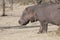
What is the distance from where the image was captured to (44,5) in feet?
36.1

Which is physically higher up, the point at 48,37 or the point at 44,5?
the point at 44,5

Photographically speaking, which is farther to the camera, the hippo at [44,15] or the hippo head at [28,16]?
the hippo head at [28,16]

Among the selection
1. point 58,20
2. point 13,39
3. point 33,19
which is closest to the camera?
point 13,39

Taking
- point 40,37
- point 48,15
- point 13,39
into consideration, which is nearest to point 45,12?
point 48,15

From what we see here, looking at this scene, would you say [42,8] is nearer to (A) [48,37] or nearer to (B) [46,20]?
(B) [46,20]

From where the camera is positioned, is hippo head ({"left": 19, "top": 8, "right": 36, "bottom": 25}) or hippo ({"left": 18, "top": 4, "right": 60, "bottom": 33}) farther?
hippo head ({"left": 19, "top": 8, "right": 36, "bottom": 25})

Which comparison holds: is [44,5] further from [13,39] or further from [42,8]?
[13,39]

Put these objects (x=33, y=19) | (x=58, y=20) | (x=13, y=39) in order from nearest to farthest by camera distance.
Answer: (x=13, y=39)
(x=58, y=20)
(x=33, y=19)

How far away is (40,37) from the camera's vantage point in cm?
979

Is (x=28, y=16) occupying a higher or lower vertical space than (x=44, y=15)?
lower

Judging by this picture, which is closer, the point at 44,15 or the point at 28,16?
the point at 44,15

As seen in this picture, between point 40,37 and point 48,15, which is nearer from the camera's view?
point 40,37

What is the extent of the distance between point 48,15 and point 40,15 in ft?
1.12

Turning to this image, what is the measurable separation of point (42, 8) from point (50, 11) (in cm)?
40
